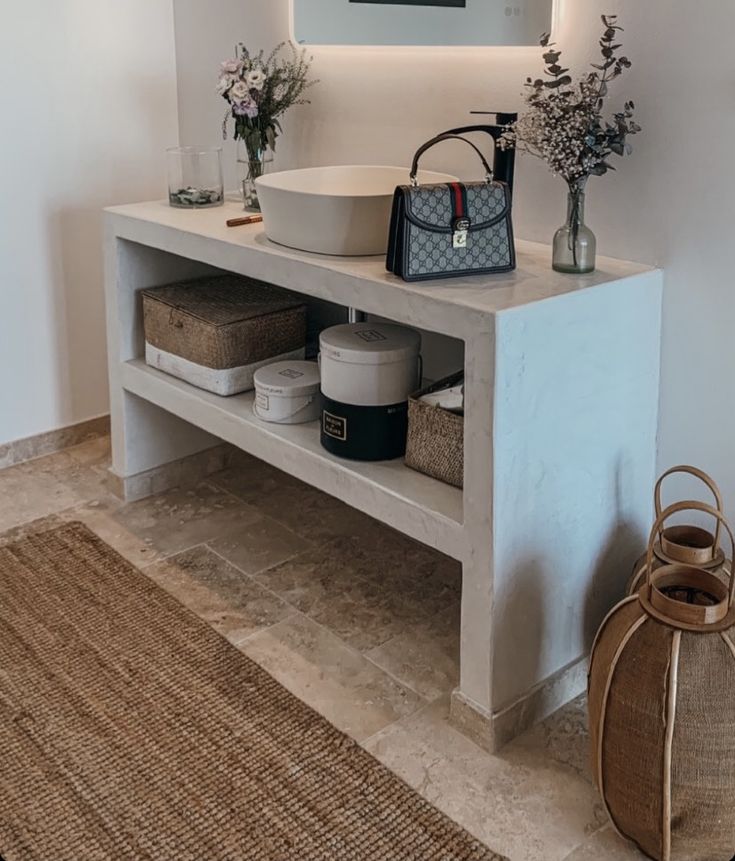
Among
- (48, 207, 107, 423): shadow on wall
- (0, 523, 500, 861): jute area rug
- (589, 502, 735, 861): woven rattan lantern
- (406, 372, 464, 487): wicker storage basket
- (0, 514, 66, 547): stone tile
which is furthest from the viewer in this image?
(48, 207, 107, 423): shadow on wall

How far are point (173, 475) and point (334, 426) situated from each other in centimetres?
89

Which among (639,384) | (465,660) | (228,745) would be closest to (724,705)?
(465,660)

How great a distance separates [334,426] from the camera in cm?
203

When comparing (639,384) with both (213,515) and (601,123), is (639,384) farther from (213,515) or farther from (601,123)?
(213,515)

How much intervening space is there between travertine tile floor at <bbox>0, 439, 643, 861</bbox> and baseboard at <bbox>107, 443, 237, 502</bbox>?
3 centimetres

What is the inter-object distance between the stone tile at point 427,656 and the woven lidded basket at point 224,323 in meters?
0.73

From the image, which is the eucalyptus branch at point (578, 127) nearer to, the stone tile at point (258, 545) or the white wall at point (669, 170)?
the white wall at point (669, 170)

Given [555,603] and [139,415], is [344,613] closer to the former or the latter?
[555,603]

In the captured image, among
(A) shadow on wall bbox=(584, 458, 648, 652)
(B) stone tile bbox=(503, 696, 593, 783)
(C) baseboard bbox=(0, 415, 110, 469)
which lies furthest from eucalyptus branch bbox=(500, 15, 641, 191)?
(C) baseboard bbox=(0, 415, 110, 469)

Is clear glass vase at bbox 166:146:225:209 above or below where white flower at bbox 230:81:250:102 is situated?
below

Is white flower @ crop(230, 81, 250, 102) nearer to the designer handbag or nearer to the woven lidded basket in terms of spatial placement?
the woven lidded basket

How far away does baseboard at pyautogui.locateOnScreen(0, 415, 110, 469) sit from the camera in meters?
2.92

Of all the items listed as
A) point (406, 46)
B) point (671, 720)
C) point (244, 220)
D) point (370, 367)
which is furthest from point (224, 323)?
point (671, 720)

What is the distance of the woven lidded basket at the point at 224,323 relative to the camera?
2.35m
